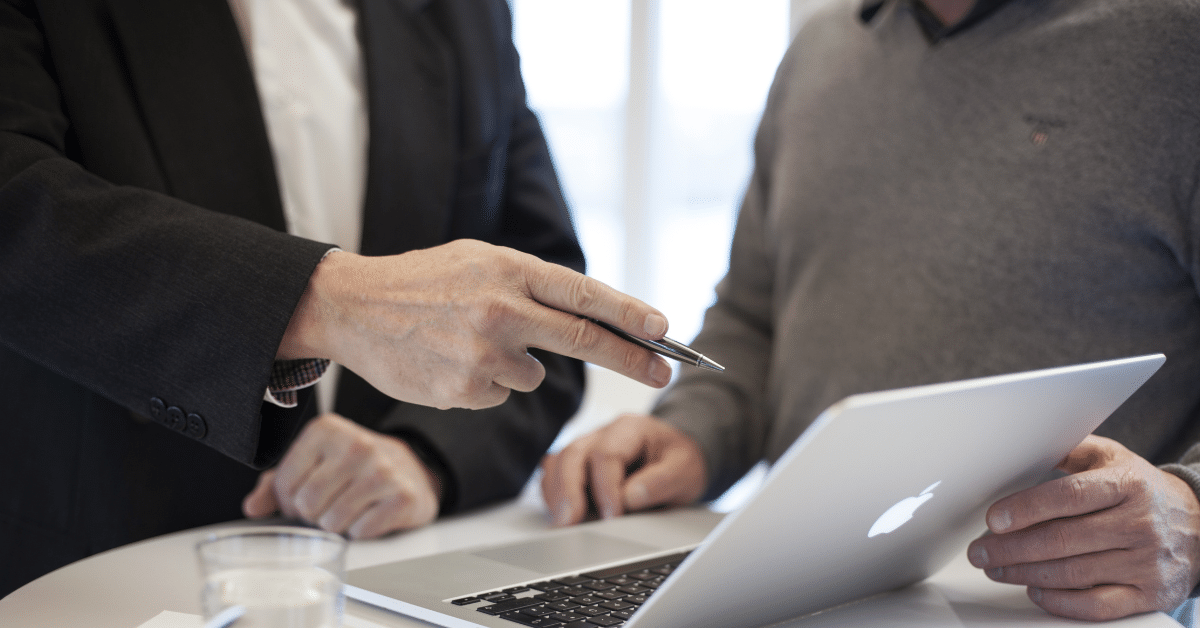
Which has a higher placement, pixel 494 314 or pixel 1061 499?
pixel 494 314

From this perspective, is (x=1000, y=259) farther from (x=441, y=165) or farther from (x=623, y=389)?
(x=623, y=389)

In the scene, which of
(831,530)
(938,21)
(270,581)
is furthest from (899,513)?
(938,21)

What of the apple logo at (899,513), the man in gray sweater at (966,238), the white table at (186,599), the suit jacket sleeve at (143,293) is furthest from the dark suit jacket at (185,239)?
the apple logo at (899,513)

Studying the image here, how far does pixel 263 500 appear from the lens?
3.16 feet

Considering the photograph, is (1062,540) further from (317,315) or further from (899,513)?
(317,315)

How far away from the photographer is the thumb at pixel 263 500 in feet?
3.13

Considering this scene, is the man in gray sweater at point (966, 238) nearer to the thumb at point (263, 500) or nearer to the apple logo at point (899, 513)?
the apple logo at point (899, 513)

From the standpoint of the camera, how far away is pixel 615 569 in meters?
0.77

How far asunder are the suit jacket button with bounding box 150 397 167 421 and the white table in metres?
0.14

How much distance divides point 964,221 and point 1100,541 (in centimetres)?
53

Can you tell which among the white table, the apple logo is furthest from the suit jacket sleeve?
the apple logo

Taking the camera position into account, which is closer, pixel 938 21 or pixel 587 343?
pixel 587 343

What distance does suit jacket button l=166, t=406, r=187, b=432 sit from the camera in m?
0.78

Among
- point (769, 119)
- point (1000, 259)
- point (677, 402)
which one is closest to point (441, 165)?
point (677, 402)
